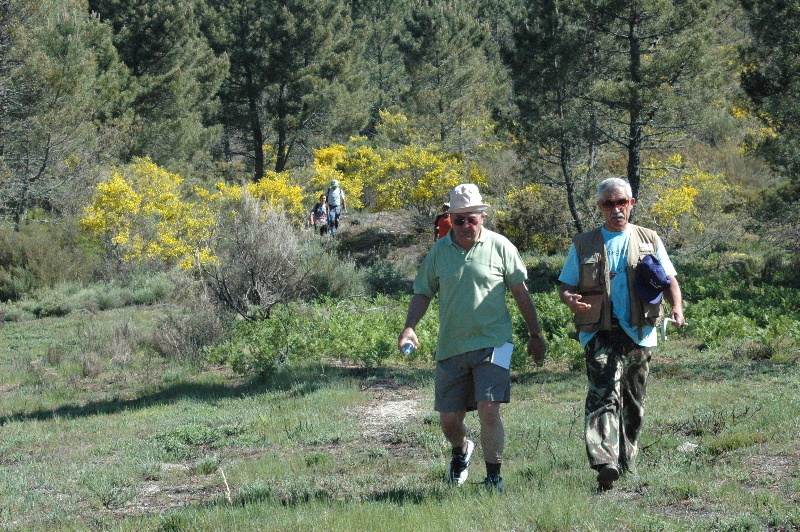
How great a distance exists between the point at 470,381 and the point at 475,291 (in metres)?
0.55

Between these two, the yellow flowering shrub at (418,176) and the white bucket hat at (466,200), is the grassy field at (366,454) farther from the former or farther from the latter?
the yellow flowering shrub at (418,176)

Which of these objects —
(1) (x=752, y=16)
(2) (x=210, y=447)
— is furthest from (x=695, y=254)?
(2) (x=210, y=447)

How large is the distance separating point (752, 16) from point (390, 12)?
32.1 meters

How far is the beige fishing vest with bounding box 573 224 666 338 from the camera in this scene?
500 cm

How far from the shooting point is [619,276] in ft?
16.7

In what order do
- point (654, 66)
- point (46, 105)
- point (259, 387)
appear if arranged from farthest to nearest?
point (46, 105) → point (654, 66) → point (259, 387)

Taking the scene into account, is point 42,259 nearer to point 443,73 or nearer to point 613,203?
point 443,73

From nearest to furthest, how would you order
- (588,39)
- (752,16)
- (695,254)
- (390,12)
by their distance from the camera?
1. (752,16)
2. (588,39)
3. (695,254)
4. (390,12)

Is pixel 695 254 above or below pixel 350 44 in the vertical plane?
below

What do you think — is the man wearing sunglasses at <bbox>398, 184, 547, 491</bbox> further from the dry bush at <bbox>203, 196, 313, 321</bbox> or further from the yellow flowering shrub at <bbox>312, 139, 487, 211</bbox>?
the yellow flowering shrub at <bbox>312, 139, 487, 211</bbox>

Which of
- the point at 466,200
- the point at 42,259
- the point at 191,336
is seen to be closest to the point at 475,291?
the point at 466,200

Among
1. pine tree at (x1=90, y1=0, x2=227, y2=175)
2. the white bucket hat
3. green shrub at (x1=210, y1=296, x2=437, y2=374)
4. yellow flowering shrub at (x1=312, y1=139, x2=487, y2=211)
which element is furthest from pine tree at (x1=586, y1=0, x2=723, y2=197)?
pine tree at (x1=90, y1=0, x2=227, y2=175)

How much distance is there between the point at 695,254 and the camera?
872 inches

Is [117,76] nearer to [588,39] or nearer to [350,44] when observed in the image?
[350,44]
